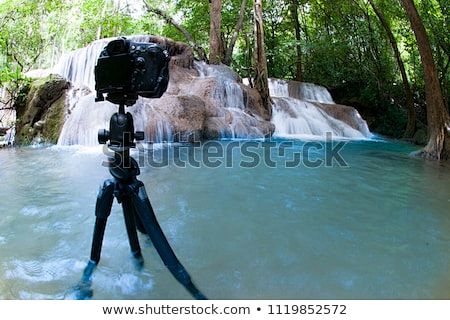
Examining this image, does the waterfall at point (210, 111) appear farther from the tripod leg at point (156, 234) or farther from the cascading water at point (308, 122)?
the tripod leg at point (156, 234)

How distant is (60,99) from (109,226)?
329 inches

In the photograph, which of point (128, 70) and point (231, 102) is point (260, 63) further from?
point (128, 70)

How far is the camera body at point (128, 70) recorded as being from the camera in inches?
68.1

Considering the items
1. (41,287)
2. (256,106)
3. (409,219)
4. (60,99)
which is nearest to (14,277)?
(41,287)

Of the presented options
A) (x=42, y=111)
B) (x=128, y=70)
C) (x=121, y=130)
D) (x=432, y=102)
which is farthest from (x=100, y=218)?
(x=42, y=111)

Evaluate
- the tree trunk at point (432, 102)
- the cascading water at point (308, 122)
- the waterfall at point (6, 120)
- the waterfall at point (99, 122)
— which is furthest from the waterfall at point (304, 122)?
the waterfall at point (6, 120)

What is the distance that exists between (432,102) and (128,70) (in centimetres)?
737

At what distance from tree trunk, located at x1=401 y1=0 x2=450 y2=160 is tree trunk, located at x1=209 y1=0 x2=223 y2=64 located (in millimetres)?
7750

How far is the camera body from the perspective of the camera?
68.1 inches

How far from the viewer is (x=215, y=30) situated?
14.0m
